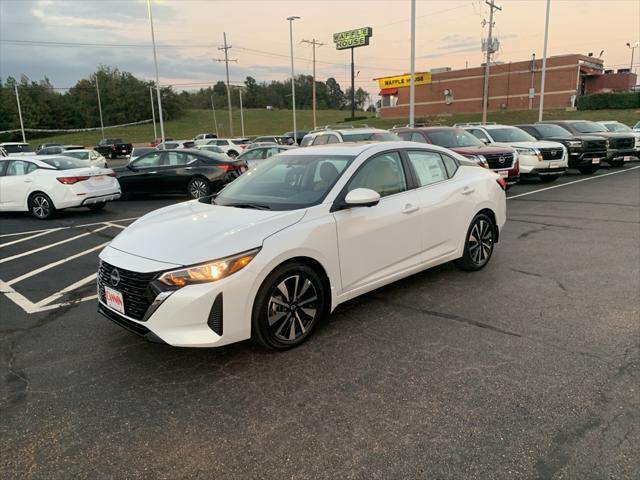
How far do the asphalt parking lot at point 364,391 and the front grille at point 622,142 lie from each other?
14.4 m

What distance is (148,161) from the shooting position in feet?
46.0

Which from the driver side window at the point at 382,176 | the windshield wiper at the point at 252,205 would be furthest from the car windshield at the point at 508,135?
the windshield wiper at the point at 252,205

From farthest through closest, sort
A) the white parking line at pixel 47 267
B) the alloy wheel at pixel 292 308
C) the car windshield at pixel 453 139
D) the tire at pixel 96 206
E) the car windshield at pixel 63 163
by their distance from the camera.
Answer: the car windshield at pixel 453 139, the tire at pixel 96 206, the car windshield at pixel 63 163, the white parking line at pixel 47 267, the alloy wheel at pixel 292 308

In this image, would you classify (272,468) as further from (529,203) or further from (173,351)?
(529,203)

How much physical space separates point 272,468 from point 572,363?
2.37 meters

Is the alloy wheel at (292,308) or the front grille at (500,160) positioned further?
the front grille at (500,160)

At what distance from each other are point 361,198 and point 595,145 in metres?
15.2

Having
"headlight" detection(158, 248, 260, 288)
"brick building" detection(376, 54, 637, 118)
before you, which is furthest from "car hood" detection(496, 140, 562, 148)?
"brick building" detection(376, 54, 637, 118)

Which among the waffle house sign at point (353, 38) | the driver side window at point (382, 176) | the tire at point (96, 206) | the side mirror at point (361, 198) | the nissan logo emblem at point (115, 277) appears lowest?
the tire at point (96, 206)

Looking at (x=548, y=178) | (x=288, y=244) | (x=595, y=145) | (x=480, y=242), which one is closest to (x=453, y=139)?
(x=548, y=178)

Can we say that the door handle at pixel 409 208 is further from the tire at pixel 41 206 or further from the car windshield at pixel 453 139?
the tire at pixel 41 206

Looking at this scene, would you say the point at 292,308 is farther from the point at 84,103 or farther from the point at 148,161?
the point at 84,103

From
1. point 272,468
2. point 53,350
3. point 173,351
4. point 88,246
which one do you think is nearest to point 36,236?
point 88,246

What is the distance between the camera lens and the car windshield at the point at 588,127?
59.8 ft
